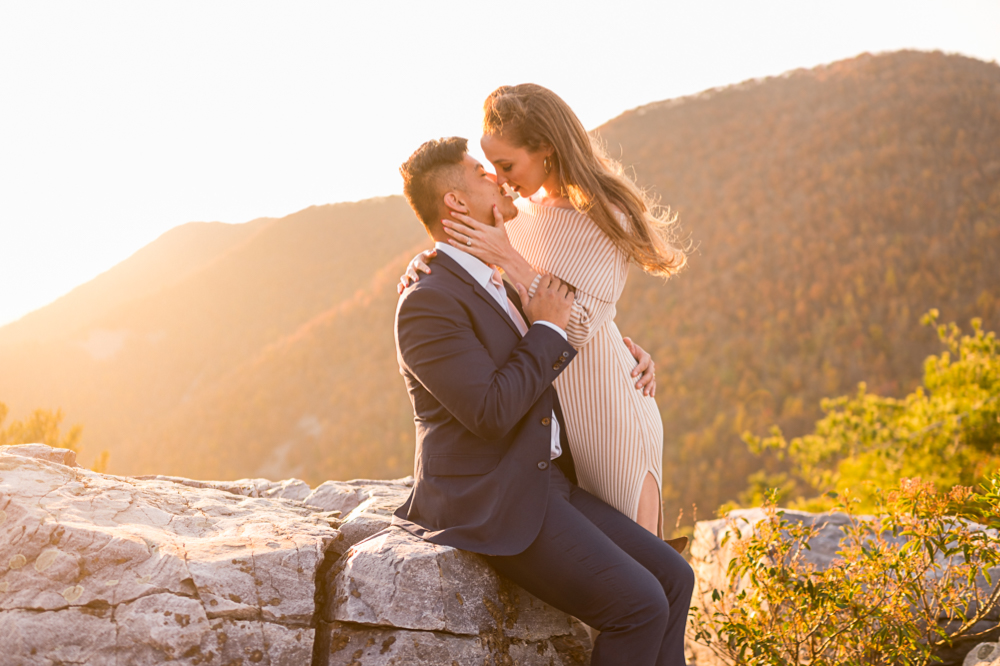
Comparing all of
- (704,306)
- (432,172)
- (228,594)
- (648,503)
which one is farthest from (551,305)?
(704,306)

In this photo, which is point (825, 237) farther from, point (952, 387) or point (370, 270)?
point (370, 270)

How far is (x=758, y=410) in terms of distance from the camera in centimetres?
2338

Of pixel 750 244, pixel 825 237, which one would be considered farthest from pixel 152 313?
pixel 825 237

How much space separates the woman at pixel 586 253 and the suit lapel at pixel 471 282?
0.32ft

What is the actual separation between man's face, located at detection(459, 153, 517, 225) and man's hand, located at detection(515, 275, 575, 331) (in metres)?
0.36

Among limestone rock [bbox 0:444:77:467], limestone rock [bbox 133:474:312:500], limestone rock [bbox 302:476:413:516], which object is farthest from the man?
limestone rock [bbox 0:444:77:467]

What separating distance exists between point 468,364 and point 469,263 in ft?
1.56

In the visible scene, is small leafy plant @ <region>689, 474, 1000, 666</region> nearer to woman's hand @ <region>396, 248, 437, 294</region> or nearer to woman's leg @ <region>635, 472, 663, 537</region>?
woman's leg @ <region>635, 472, 663, 537</region>

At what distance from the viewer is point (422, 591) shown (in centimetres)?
210

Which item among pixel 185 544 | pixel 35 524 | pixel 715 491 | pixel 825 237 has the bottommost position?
pixel 715 491

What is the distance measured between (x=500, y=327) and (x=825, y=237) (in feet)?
105

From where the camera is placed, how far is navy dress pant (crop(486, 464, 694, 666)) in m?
2.09

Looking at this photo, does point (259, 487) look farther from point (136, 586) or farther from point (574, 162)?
point (574, 162)

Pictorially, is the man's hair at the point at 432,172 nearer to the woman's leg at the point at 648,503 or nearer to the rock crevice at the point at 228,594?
the rock crevice at the point at 228,594
